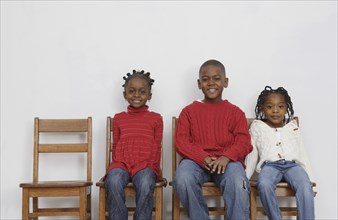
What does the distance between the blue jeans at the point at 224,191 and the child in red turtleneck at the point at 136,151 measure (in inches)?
7.0

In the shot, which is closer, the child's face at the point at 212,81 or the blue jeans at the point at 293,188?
the blue jeans at the point at 293,188

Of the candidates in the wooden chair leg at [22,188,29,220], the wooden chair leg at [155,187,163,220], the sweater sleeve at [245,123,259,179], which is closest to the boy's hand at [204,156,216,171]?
the wooden chair leg at [155,187,163,220]

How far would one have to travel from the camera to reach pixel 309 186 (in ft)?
8.02

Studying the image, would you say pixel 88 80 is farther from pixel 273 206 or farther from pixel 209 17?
pixel 273 206

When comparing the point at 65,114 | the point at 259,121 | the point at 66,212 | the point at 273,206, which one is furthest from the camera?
the point at 65,114

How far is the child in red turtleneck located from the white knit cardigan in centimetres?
58

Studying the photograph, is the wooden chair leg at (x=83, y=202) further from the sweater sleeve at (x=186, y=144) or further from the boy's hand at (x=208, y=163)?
the boy's hand at (x=208, y=163)

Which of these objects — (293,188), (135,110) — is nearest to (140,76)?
(135,110)

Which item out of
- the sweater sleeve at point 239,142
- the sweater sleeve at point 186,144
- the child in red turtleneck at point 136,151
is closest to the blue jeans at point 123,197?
the child in red turtleneck at point 136,151

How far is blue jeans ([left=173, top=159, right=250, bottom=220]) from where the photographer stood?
2.33m

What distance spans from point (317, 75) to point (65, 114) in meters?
1.76

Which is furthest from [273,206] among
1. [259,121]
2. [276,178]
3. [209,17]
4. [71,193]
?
[209,17]

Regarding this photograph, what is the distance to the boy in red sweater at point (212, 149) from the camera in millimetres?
2352

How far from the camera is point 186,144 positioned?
8.61 ft
